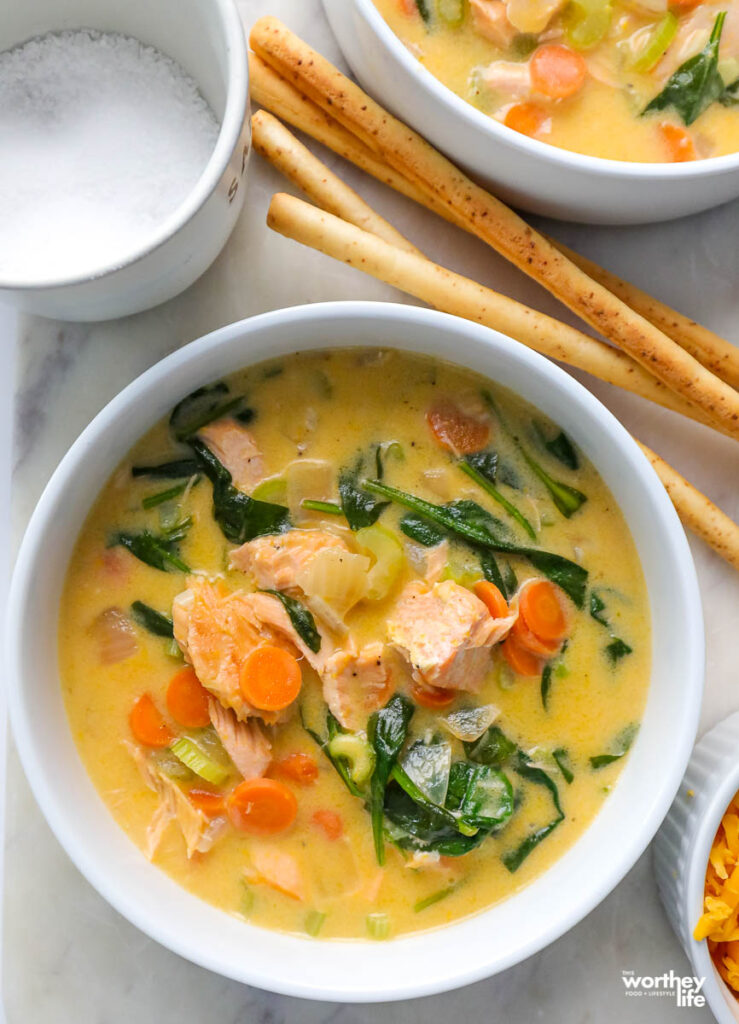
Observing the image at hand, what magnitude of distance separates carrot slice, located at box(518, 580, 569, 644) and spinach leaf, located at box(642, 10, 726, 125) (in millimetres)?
941

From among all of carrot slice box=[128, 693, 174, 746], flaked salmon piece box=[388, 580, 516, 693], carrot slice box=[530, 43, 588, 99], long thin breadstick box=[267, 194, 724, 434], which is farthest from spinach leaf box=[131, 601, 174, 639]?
carrot slice box=[530, 43, 588, 99]

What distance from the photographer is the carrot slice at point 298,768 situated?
1940mm

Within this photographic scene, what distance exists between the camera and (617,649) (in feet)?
6.48

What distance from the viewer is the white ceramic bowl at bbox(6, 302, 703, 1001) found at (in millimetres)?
1810

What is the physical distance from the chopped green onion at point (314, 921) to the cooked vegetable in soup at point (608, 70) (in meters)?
1.56

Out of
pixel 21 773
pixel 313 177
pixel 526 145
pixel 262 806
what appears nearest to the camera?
pixel 526 145

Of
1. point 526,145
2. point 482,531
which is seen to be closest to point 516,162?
point 526,145

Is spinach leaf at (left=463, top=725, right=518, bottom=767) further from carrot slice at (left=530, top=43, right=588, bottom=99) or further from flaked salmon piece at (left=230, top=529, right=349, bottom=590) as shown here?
carrot slice at (left=530, top=43, right=588, bottom=99)

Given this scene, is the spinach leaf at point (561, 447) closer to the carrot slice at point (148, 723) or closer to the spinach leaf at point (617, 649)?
the spinach leaf at point (617, 649)

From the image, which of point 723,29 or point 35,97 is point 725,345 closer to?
point 723,29

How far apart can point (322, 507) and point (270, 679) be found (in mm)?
338

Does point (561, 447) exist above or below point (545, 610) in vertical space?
above

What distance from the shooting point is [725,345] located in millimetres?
2084

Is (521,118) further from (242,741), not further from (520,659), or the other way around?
(242,741)
